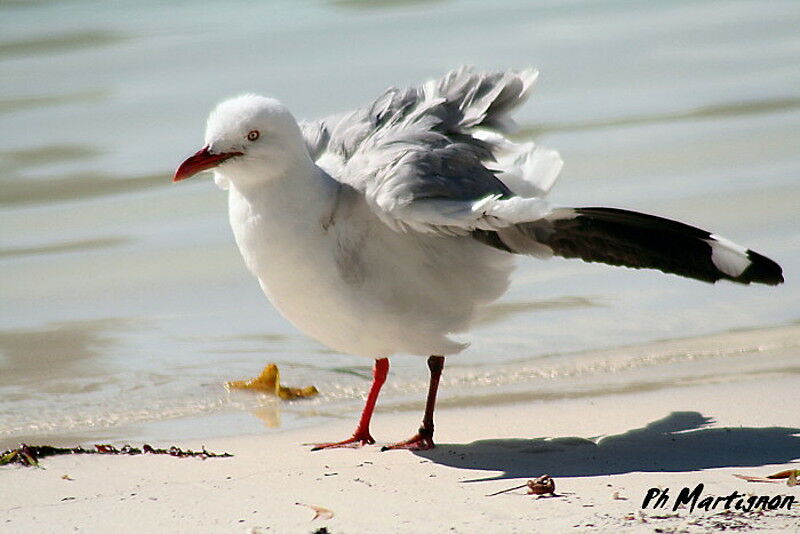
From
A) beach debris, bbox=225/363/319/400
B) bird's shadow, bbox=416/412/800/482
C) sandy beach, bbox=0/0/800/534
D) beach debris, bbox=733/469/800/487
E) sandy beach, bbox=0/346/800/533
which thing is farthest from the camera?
beach debris, bbox=225/363/319/400

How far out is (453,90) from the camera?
579 centimetres

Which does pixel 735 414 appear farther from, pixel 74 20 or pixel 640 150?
pixel 74 20

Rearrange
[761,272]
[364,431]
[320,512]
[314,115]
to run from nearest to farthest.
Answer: [320,512] < [761,272] < [364,431] < [314,115]

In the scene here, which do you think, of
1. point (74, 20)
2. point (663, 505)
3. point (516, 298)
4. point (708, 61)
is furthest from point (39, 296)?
point (74, 20)

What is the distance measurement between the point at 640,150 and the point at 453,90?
433 cm

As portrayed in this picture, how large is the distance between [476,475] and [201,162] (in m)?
1.50

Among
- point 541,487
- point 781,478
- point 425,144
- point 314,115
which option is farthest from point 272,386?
point 314,115

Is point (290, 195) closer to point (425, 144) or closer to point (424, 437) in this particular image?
point (425, 144)

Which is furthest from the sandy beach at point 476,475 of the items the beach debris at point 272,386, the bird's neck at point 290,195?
the bird's neck at point 290,195

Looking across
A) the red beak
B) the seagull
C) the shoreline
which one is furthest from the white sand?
the red beak

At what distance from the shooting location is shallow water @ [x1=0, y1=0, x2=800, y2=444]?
21.0 feet

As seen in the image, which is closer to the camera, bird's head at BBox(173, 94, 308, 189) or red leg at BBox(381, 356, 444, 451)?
bird's head at BBox(173, 94, 308, 189)

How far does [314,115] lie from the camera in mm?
10523

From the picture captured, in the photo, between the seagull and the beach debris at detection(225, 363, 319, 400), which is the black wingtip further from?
the beach debris at detection(225, 363, 319, 400)
